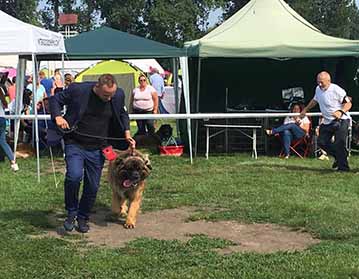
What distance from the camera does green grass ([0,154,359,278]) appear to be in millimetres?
5207

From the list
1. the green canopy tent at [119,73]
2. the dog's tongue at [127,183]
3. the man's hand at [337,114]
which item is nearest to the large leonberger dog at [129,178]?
the dog's tongue at [127,183]

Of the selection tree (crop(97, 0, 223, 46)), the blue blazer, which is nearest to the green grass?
the blue blazer

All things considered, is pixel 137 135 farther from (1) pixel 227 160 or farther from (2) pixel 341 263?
(2) pixel 341 263

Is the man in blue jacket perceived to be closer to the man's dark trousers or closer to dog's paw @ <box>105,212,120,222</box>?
dog's paw @ <box>105,212,120,222</box>

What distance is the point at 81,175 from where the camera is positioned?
252 inches

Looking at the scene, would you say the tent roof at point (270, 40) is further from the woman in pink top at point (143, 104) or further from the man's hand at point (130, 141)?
the man's hand at point (130, 141)

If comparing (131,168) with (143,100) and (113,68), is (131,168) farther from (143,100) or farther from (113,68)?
(113,68)

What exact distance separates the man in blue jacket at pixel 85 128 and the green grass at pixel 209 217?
0.51 m

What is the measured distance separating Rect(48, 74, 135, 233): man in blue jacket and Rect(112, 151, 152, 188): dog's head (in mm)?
135

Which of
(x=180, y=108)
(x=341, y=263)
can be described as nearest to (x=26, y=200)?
(x=341, y=263)

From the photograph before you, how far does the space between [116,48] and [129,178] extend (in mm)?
7036

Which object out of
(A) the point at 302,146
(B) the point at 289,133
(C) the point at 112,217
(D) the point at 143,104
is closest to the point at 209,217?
(C) the point at 112,217

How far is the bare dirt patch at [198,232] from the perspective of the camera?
612cm

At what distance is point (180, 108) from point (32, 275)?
10.5 m
